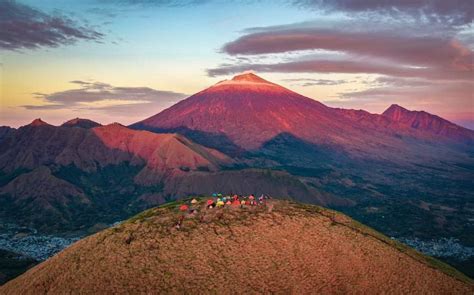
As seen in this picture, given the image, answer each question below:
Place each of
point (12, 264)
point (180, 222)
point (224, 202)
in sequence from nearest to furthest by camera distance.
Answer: point (180, 222) < point (224, 202) < point (12, 264)

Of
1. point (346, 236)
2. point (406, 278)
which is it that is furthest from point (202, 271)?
point (406, 278)

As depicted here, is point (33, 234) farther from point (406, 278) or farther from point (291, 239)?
point (406, 278)

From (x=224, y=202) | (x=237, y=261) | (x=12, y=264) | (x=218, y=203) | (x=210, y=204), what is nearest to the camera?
(x=237, y=261)

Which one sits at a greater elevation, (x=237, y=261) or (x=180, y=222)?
(x=180, y=222)

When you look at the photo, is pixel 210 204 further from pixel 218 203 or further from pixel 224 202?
pixel 224 202

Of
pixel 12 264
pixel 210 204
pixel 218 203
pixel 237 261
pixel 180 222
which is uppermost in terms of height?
pixel 218 203

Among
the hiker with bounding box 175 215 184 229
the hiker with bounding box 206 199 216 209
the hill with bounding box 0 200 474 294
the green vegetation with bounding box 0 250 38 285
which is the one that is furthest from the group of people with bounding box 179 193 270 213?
the green vegetation with bounding box 0 250 38 285

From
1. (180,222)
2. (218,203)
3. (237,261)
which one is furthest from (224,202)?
(237,261)

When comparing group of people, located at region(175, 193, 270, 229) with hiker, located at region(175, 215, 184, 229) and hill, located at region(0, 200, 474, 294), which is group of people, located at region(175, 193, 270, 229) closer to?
hiker, located at region(175, 215, 184, 229)

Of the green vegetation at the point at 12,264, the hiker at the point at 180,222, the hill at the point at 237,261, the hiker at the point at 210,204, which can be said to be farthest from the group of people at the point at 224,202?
the green vegetation at the point at 12,264
